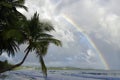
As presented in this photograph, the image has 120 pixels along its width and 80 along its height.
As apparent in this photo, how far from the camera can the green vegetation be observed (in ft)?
101

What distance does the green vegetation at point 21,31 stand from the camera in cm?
3070

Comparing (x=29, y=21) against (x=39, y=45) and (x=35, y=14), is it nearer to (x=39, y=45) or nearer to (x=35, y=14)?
(x=35, y=14)

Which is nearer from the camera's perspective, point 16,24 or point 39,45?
point 39,45

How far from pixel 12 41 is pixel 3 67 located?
10.2ft

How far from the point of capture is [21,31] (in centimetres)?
3206

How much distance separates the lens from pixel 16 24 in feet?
109

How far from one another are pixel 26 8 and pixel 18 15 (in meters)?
1.19

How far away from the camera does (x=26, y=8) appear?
116 ft

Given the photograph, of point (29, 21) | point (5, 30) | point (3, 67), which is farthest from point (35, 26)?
point (3, 67)

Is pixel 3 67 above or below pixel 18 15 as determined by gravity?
below

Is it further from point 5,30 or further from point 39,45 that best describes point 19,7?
point 39,45

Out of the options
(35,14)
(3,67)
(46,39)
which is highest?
(35,14)

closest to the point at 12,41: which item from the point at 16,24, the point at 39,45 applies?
the point at 16,24

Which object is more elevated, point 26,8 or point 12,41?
point 26,8
